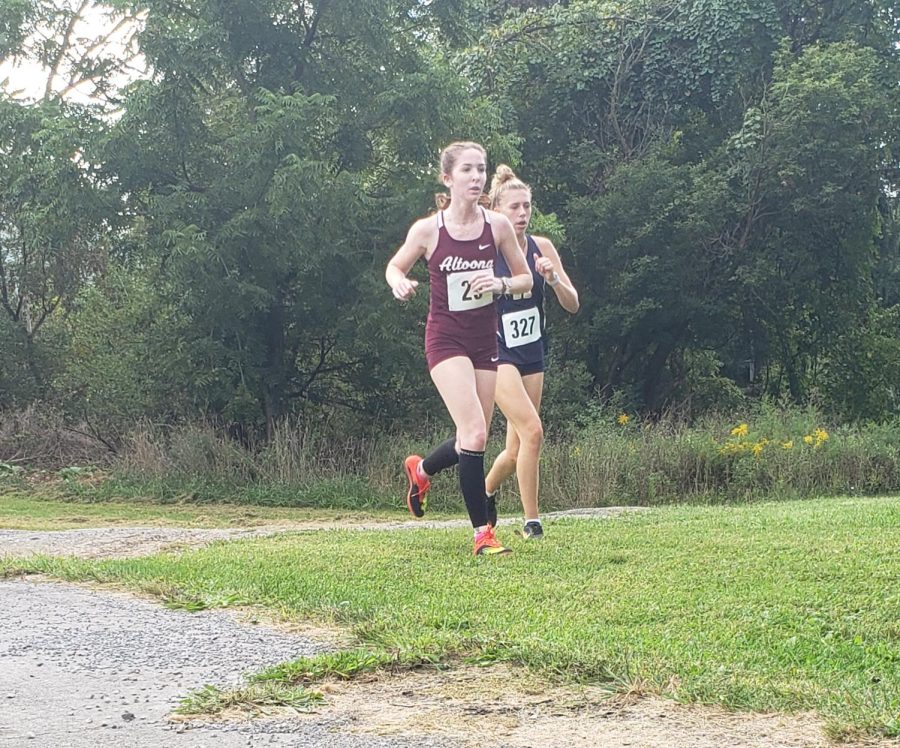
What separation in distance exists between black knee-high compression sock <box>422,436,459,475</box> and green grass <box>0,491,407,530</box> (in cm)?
422

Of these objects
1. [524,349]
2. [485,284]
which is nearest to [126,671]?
[485,284]

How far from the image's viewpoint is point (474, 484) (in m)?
6.67

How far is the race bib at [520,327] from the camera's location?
23.5ft

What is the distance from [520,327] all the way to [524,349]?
5.7 inches

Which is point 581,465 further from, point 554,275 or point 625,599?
point 625,599

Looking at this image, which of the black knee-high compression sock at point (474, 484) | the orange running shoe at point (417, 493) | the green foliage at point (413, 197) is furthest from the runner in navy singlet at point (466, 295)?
the green foliage at point (413, 197)

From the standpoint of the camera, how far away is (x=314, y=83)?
55.9 feet

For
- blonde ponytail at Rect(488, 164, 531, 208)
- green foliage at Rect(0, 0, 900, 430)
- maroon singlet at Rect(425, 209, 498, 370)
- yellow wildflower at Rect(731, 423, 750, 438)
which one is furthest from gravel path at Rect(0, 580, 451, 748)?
yellow wildflower at Rect(731, 423, 750, 438)

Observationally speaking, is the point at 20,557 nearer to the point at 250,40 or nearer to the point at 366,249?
the point at 366,249

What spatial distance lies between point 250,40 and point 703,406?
Answer: 1098 cm

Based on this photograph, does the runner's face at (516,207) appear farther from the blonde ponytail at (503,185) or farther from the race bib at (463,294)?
the race bib at (463,294)

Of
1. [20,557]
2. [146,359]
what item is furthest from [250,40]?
[20,557]

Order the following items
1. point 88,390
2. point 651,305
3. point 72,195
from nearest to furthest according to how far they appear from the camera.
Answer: point 72,195, point 88,390, point 651,305

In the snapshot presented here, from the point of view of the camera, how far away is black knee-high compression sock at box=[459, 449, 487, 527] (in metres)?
6.61
